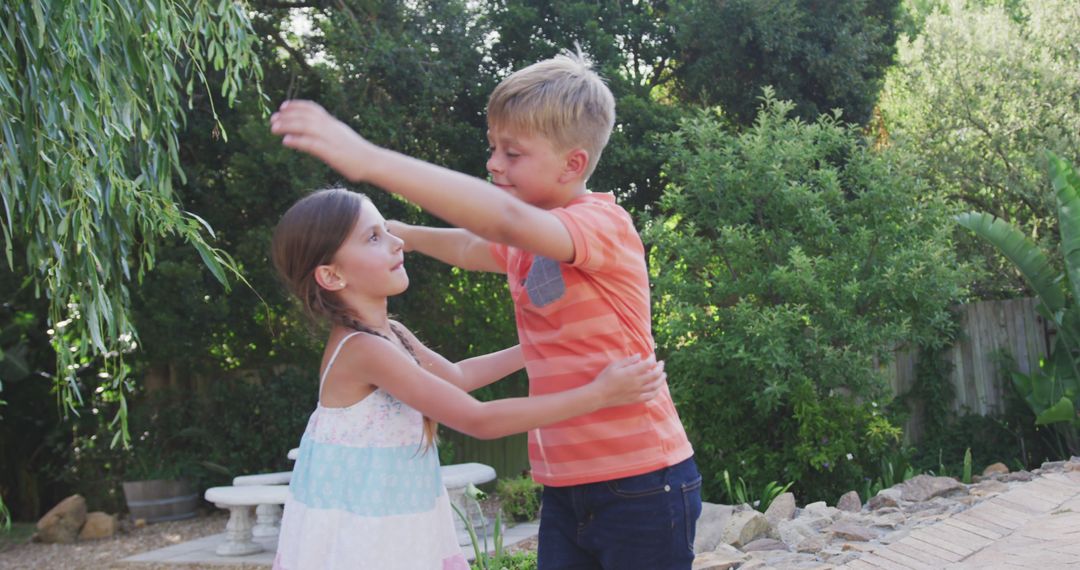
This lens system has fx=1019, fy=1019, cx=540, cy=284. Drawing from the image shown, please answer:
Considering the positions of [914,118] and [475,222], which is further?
[914,118]

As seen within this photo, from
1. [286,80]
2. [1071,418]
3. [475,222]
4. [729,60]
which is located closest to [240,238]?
[286,80]

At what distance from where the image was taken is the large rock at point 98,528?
8.53 meters

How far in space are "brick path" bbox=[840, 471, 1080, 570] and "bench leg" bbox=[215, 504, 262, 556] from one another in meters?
4.52

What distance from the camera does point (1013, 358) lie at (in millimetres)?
8930

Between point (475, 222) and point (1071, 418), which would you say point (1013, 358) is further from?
point (475, 222)

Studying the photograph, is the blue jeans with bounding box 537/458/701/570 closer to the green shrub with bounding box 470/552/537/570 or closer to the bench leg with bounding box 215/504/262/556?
the green shrub with bounding box 470/552/537/570

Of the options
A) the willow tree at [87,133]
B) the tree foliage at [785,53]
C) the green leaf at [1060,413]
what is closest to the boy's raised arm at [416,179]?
the willow tree at [87,133]

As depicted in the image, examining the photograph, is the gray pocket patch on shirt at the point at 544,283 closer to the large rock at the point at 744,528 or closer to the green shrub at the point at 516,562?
the green shrub at the point at 516,562

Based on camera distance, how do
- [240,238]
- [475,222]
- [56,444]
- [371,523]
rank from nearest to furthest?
[475,222], [371,523], [240,238], [56,444]

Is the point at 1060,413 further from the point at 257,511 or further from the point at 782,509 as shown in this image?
the point at 257,511

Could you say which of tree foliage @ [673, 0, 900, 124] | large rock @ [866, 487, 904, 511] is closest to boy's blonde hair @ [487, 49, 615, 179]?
large rock @ [866, 487, 904, 511]

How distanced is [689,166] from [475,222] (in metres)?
6.18

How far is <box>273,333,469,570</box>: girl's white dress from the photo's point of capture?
1962 millimetres

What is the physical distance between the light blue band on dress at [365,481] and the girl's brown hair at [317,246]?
81 mm
